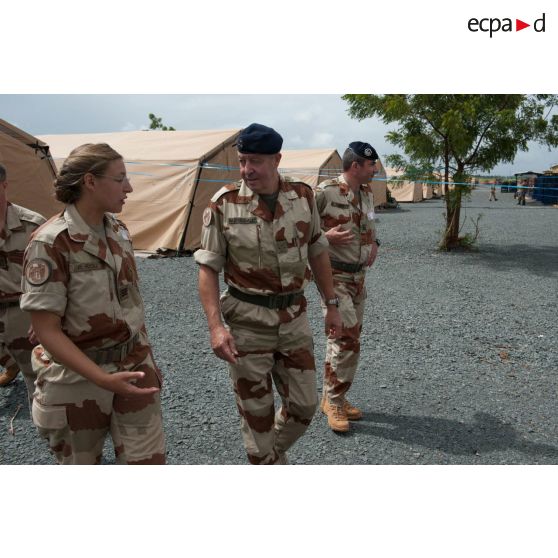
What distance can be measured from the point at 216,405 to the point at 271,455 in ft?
4.17

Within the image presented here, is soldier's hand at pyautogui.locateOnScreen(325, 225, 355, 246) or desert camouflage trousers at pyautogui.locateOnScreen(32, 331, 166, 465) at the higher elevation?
soldier's hand at pyautogui.locateOnScreen(325, 225, 355, 246)

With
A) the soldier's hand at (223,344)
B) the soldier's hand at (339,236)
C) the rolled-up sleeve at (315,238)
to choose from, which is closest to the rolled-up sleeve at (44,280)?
the soldier's hand at (223,344)

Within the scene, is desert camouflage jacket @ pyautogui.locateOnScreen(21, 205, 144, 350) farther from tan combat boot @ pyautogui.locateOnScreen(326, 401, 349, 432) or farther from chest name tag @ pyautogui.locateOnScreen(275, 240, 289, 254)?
tan combat boot @ pyautogui.locateOnScreen(326, 401, 349, 432)

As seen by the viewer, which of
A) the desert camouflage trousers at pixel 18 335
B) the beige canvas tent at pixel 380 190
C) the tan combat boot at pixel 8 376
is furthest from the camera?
the beige canvas tent at pixel 380 190

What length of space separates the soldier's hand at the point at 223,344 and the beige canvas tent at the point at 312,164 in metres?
16.0

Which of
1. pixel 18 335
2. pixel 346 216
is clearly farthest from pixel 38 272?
pixel 346 216

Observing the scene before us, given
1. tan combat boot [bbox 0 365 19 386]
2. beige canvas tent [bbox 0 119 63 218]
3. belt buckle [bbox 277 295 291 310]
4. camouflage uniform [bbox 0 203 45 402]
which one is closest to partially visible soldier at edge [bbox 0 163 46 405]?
camouflage uniform [bbox 0 203 45 402]

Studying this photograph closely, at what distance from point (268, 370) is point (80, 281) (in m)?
1.06

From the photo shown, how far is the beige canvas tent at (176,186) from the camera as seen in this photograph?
11.0 m

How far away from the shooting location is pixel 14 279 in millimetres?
3186

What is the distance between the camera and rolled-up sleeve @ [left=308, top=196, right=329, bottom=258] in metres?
2.64

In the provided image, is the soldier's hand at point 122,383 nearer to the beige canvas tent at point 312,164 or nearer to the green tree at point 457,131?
the green tree at point 457,131

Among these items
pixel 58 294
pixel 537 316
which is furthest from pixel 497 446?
pixel 537 316

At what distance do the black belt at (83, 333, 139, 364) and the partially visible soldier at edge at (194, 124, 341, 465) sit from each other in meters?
0.43
